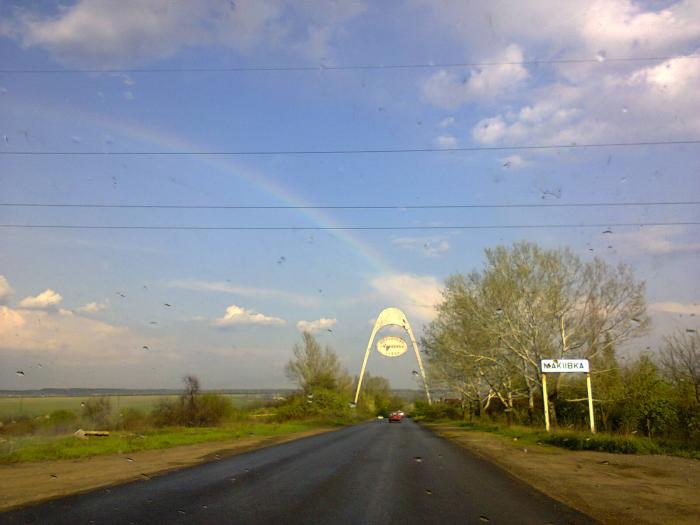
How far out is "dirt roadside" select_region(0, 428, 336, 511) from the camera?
430 inches

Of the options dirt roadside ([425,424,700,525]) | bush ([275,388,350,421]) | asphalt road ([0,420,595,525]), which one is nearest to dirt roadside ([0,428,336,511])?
asphalt road ([0,420,595,525])

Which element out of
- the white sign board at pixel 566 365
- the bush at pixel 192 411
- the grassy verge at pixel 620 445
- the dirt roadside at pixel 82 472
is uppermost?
the white sign board at pixel 566 365

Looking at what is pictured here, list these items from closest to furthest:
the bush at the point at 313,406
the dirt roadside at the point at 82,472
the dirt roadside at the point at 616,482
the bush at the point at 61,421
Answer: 1. the dirt roadside at the point at 616,482
2. the dirt roadside at the point at 82,472
3. the bush at the point at 61,421
4. the bush at the point at 313,406

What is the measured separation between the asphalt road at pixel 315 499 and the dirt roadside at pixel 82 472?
2.39 ft

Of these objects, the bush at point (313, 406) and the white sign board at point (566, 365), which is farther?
the bush at point (313, 406)

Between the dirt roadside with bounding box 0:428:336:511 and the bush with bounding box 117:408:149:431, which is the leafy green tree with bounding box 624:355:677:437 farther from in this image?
the bush with bounding box 117:408:149:431

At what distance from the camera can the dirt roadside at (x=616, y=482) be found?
8991mm

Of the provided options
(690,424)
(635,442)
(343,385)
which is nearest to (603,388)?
(690,424)

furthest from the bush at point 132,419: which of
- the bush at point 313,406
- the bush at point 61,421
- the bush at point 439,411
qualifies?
the bush at point 439,411

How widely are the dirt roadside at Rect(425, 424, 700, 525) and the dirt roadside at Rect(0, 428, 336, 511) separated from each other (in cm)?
893

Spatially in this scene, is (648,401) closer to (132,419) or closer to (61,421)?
(132,419)

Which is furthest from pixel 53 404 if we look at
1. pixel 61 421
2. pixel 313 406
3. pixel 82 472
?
pixel 313 406

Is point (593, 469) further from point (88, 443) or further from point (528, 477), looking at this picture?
point (88, 443)

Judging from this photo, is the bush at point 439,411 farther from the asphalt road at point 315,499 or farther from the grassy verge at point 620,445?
the asphalt road at point 315,499
